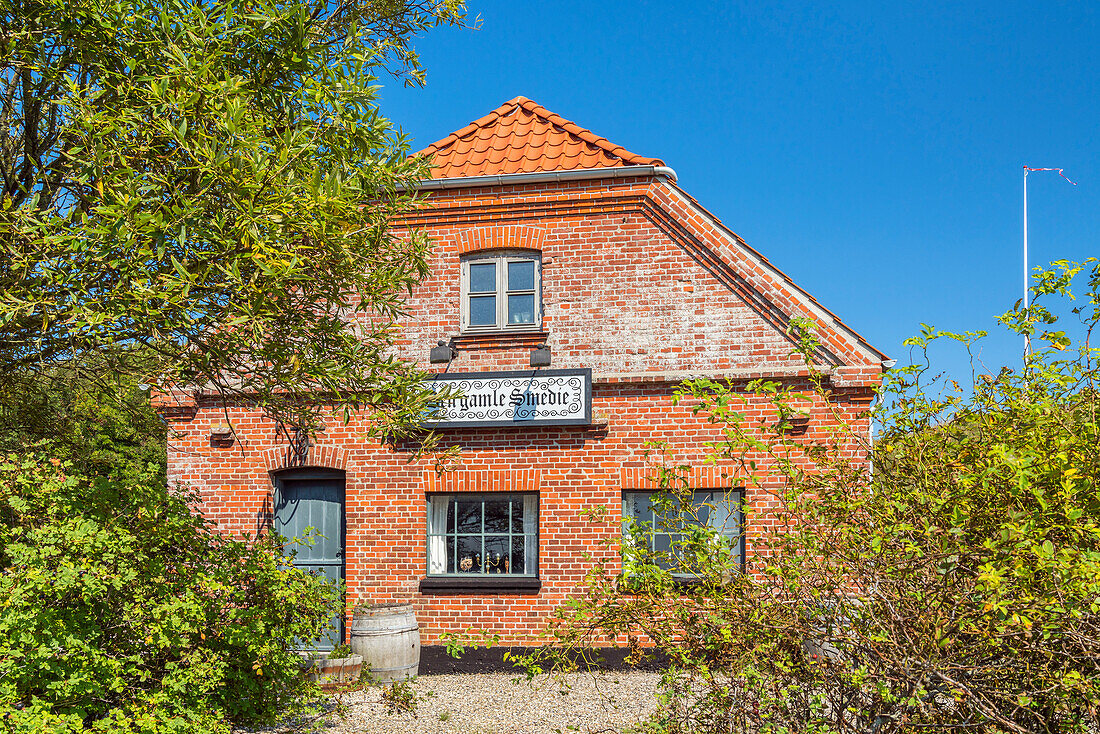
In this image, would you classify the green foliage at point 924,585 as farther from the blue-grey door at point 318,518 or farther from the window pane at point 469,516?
the blue-grey door at point 318,518

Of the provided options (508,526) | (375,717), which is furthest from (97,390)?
(508,526)

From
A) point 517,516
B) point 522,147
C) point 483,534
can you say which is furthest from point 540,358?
point 522,147

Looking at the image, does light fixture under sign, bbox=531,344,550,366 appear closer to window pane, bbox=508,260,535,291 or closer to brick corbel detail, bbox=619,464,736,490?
window pane, bbox=508,260,535,291

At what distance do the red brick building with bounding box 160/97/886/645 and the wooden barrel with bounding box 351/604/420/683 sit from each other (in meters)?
0.76

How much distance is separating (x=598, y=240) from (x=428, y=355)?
2.58 metres

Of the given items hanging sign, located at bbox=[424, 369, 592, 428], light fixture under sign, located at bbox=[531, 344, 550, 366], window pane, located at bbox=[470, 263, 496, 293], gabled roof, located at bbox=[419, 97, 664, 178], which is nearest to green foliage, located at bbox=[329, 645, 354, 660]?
hanging sign, located at bbox=[424, 369, 592, 428]

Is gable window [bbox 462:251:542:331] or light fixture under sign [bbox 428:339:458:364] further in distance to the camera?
gable window [bbox 462:251:542:331]

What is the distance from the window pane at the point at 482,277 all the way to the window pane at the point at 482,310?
128 mm

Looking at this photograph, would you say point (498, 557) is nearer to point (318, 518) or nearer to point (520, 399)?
point (520, 399)

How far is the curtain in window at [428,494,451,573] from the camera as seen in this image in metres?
9.80

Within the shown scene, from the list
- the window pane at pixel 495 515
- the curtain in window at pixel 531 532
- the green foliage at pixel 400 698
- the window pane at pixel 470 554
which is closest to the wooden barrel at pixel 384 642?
the green foliage at pixel 400 698

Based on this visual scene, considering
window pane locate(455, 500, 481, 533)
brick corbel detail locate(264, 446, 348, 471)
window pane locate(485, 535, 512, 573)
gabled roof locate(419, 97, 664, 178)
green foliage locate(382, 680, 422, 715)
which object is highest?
gabled roof locate(419, 97, 664, 178)

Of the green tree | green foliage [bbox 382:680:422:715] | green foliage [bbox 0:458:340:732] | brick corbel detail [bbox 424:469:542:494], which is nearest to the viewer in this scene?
the green tree

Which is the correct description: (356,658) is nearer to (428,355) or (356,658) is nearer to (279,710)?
(279,710)
